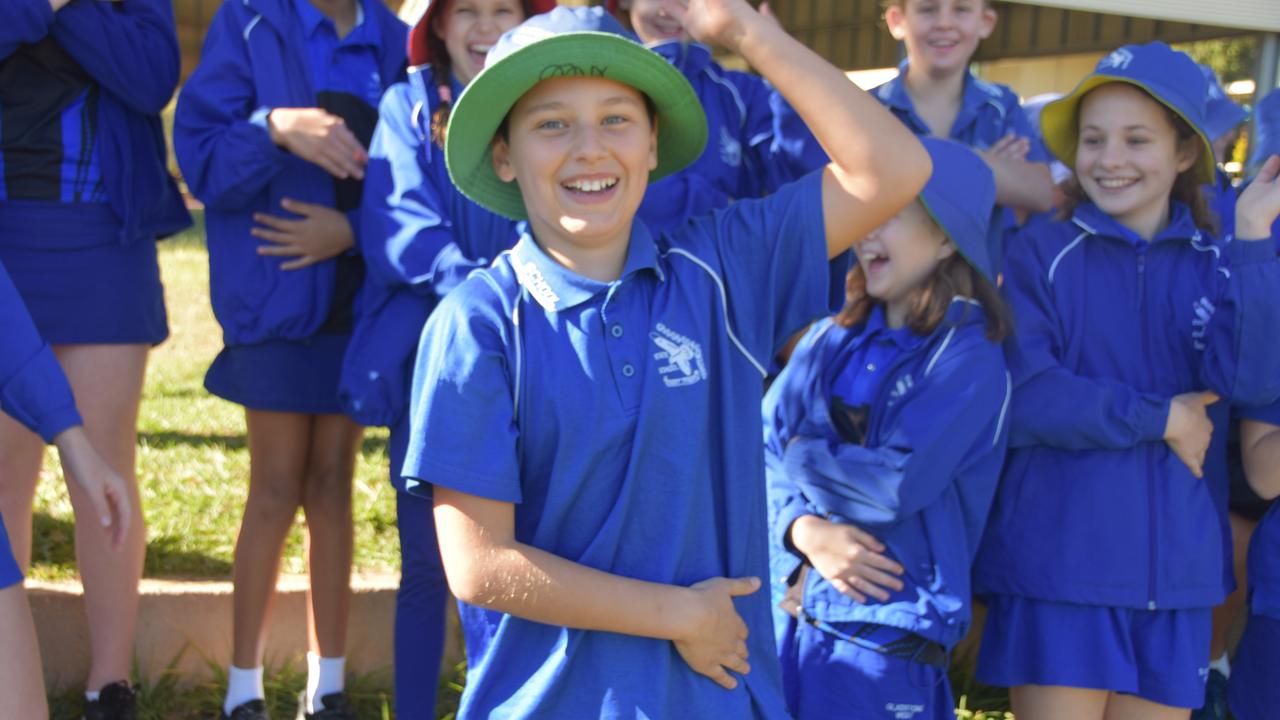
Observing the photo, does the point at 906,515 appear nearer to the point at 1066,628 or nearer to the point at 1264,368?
the point at 1066,628

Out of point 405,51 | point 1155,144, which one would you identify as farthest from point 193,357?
point 1155,144

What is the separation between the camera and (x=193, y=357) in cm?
819

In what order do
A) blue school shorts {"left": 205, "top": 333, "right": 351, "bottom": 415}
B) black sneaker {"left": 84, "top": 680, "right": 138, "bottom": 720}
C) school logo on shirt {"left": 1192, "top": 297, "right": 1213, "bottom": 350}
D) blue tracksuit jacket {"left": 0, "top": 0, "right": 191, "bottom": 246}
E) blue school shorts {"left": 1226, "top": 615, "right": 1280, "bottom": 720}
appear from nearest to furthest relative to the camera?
school logo on shirt {"left": 1192, "top": 297, "right": 1213, "bottom": 350}, blue school shorts {"left": 1226, "top": 615, "right": 1280, "bottom": 720}, blue tracksuit jacket {"left": 0, "top": 0, "right": 191, "bottom": 246}, blue school shorts {"left": 205, "top": 333, "right": 351, "bottom": 415}, black sneaker {"left": 84, "top": 680, "right": 138, "bottom": 720}

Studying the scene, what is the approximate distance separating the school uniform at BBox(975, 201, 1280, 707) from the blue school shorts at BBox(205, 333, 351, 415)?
1762mm

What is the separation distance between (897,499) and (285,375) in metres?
1.64

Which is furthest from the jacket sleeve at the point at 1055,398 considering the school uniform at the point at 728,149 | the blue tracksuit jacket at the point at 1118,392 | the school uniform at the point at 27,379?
the school uniform at the point at 27,379

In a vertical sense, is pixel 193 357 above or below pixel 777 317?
below

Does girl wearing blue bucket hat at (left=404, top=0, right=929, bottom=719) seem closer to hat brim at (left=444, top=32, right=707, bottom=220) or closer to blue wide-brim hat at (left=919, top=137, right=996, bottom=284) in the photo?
hat brim at (left=444, top=32, right=707, bottom=220)

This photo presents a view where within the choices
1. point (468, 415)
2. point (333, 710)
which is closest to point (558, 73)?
point (468, 415)

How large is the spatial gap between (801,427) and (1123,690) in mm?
952

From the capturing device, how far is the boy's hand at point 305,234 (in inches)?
133

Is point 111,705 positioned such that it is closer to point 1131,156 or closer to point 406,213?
point 406,213

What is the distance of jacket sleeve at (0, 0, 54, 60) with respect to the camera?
10.4 feet

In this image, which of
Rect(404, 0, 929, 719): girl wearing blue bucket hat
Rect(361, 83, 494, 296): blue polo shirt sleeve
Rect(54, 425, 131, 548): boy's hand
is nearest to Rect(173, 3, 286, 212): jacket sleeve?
Rect(361, 83, 494, 296): blue polo shirt sleeve
